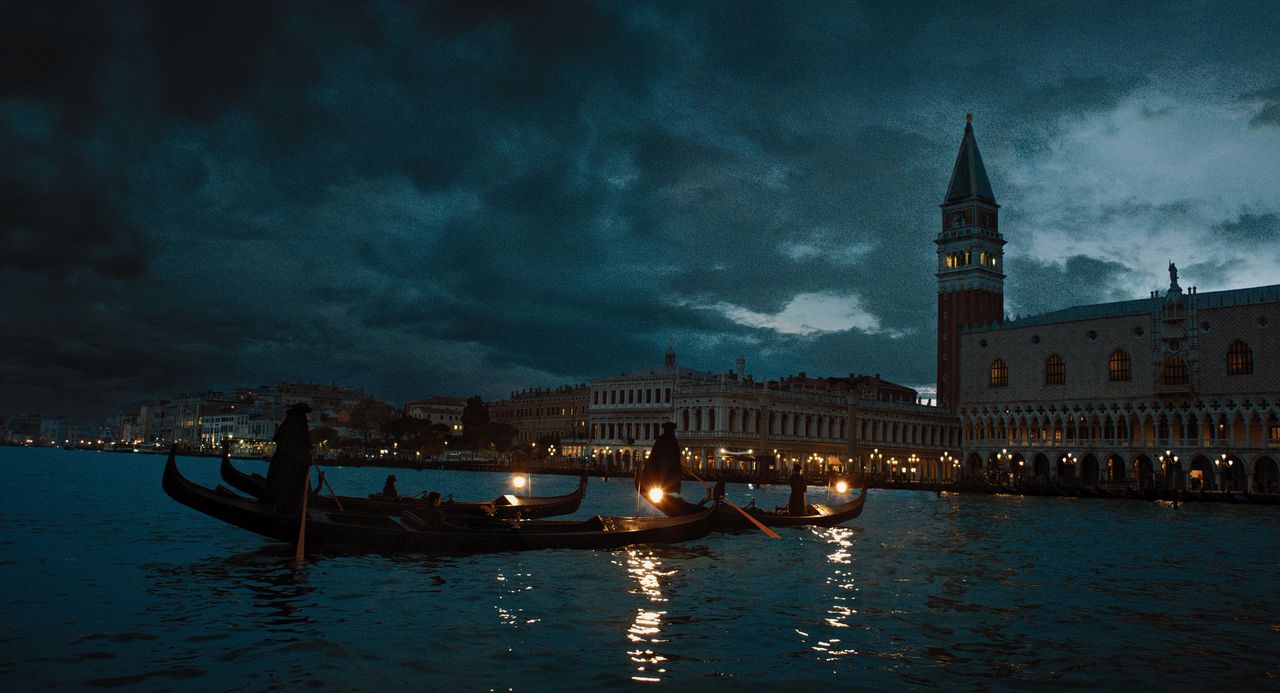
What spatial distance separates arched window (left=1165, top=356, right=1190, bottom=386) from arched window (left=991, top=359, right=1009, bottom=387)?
41.5 ft

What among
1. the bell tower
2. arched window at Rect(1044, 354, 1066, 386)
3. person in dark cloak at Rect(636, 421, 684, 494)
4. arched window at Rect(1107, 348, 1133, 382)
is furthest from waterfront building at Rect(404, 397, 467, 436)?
person in dark cloak at Rect(636, 421, 684, 494)

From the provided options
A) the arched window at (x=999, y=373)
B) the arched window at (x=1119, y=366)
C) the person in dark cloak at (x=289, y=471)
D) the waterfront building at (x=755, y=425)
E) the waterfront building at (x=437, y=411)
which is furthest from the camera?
the waterfront building at (x=437, y=411)

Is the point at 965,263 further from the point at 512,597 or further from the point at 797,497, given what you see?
the point at 512,597

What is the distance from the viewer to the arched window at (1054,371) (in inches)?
2832

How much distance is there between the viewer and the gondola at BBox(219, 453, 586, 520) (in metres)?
19.8

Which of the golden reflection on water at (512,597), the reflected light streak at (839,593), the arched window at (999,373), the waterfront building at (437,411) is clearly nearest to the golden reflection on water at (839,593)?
the reflected light streak at (839,593)

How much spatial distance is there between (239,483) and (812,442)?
62518mm

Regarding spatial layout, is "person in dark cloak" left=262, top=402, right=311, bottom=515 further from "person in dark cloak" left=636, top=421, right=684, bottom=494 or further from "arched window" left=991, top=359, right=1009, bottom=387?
"arched window" left=991, top=359, right=1009, bottom=387

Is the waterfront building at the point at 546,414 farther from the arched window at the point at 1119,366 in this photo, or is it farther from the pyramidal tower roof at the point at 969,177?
the arched window at the point at 1119,366

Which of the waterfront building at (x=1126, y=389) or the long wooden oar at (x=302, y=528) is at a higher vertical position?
→ the waterfront building at (x=1126, y=389)

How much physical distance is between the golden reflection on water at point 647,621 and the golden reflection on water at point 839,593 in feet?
6.07

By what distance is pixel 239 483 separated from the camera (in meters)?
19.9

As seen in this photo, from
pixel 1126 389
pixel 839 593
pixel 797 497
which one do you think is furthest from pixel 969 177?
pixel 839 593

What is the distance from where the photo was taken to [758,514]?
24.0 m
